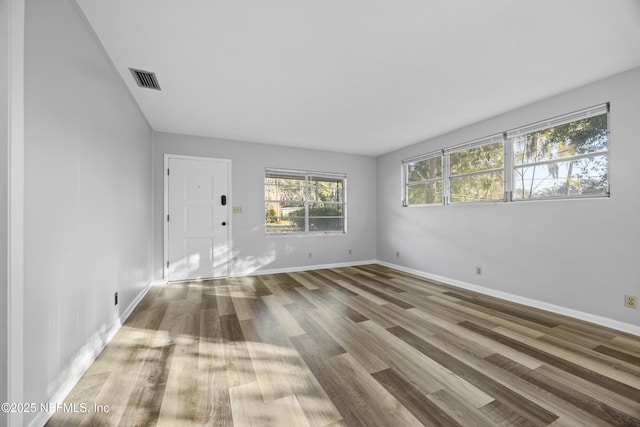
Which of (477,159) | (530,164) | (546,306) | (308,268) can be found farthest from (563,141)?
(308,268)

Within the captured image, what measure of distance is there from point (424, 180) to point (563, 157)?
2.01 m

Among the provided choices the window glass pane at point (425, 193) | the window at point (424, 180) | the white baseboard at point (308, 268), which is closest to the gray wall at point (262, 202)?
the white baseboard at point (308, 268)

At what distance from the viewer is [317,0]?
1.67m

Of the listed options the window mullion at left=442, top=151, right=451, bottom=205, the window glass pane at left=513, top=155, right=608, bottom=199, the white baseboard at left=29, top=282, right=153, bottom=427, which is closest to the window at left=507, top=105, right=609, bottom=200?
the window glass pane at left=513, top=155, right=608, bottom=199

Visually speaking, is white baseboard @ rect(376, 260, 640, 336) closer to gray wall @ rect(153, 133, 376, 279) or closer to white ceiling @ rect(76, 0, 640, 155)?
gray wall @ rect(153, 133, 376, 279)

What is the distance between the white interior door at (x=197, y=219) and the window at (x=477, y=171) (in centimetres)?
401

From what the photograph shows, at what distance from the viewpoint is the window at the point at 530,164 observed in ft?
8.95

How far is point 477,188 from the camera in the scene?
386 cm

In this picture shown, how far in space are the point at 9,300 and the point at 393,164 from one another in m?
5.48

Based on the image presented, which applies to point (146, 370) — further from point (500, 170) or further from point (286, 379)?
point (500, 170)

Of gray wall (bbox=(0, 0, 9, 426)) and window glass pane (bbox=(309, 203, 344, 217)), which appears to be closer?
gray wall (bbox=(0, 0, 9, 426))

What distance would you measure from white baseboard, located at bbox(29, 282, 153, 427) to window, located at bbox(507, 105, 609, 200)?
187 inches

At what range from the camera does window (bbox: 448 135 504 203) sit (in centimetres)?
359

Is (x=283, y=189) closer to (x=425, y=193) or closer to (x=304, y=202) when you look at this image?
(x=304, y=202)
